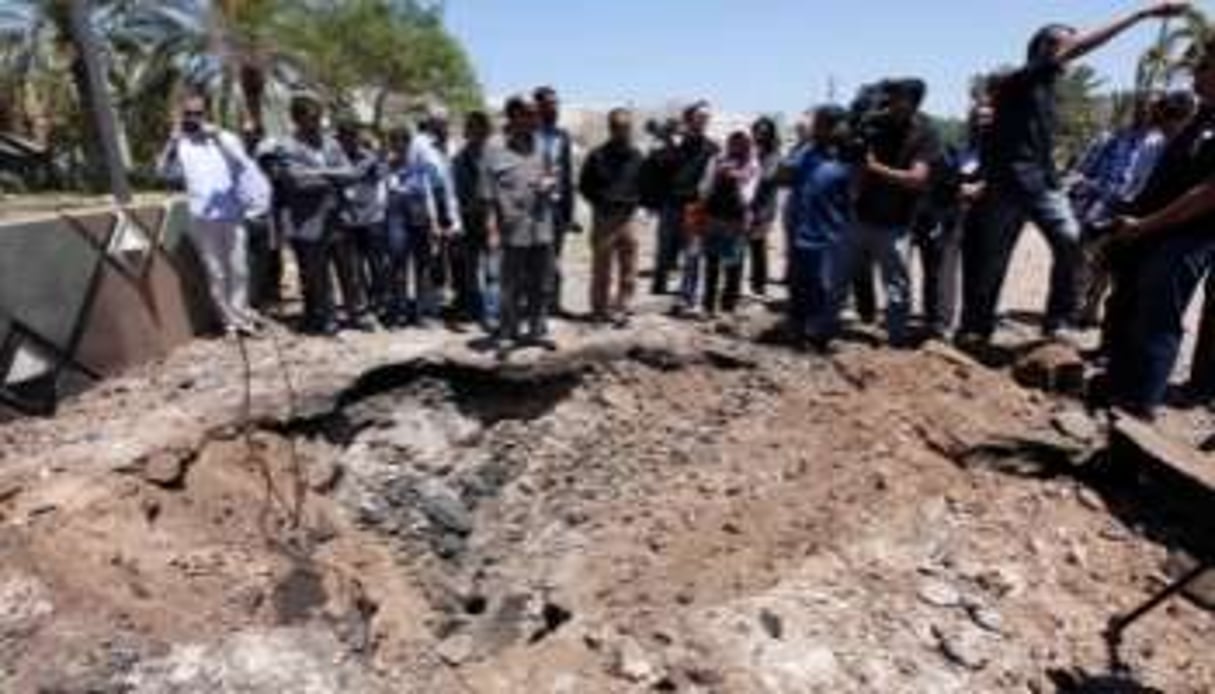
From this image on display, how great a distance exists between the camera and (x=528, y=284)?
8.23 metres

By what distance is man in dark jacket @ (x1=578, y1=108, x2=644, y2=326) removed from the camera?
867 cm

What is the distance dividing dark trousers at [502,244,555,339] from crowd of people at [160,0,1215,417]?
1 centimetres

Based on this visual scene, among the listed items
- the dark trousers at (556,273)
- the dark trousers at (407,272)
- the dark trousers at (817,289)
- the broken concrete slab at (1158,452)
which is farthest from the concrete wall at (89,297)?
the broken concrete slab at (1158,452)

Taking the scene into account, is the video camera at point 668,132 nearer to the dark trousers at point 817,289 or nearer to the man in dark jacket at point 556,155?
the man in dark jacket at point 556,155

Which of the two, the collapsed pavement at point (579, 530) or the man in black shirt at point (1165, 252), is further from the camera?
the man in black shirt at point (1165, 252)

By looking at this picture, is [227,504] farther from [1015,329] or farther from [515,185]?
[1015,329]

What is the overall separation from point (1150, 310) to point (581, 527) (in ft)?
10.6

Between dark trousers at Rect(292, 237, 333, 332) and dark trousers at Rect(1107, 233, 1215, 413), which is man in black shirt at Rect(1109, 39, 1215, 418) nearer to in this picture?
dark trousers at Rect(1107, 233, 1215, 413)

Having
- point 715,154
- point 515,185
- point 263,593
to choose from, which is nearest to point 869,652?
point 263,593

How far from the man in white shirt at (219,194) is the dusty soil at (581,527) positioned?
45 cm

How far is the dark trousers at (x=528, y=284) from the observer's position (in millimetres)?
8156

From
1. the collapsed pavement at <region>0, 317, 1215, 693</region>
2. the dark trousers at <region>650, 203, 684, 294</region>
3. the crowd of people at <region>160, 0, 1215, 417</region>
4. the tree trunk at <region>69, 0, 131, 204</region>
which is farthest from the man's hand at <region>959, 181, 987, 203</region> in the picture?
the tree trunk at <region>69, 0, 131, 204</region>

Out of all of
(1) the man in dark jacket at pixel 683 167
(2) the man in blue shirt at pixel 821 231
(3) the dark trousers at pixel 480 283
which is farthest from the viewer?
(1) the man in dark jacket at pixel 683 167

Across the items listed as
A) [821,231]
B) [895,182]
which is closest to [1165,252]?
[895,182]
